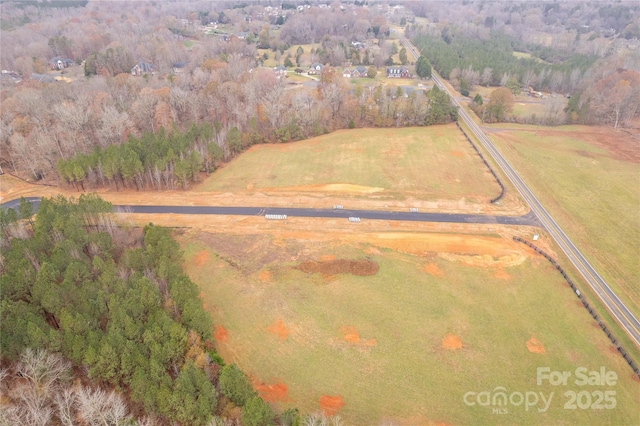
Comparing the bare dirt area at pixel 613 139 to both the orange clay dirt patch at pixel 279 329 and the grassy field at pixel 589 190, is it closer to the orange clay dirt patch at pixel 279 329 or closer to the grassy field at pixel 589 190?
the grassy field at pixel 589 190

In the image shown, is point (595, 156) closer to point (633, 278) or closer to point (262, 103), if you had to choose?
point (633, 278)

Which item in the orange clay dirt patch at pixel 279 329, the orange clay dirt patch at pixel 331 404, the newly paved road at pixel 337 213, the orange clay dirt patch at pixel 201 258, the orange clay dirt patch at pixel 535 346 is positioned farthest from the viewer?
the newly paved road at pixel 337 213

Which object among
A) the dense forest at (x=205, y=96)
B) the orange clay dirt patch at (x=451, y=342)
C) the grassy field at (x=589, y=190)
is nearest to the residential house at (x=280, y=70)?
the dense forest at (x=205, y=96)

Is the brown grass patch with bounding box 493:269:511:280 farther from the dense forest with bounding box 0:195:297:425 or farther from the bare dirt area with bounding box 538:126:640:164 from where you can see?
the bare dirt area with bounding box 538:126:640:164

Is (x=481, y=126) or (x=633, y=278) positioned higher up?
(x=481, y=126)

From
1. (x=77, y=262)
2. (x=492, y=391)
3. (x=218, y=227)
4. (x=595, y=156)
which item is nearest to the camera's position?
(x=492, y=391)

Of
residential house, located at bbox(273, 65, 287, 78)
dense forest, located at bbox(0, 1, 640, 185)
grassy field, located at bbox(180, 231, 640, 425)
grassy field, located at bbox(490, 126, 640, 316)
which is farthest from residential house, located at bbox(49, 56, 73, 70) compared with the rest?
grassy field, located at bbox(490, 126, 640, 316)

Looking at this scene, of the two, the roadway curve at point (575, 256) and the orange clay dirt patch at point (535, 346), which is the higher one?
the roadway curve at point (575, 256)

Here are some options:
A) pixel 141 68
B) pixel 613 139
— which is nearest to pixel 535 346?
pixel 613 139

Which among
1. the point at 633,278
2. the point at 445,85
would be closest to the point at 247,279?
the point at 633,278
